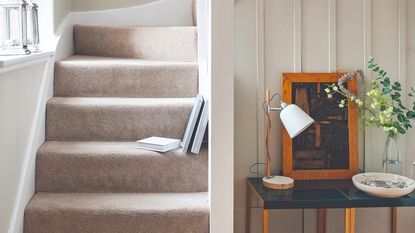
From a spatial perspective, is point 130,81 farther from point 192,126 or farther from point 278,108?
point 278,108

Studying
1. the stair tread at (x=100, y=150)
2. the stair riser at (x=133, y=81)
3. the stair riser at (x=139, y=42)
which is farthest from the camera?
the stair riser at (x=139, y=42)

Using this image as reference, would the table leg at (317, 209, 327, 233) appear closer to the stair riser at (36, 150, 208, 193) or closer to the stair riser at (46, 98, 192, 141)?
the stair riser at (36, 150, 208, 193)

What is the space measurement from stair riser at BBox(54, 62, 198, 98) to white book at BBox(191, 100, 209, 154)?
1.51ft

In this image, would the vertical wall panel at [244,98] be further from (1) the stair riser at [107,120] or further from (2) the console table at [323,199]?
(1) the stair riser at [107,120]

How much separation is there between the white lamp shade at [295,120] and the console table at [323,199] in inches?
11.5

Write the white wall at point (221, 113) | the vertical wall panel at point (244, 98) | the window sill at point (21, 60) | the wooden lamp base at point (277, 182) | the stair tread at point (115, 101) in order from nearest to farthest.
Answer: the window sill at point (21, 60), the white wall at point (221, 113), the wooden lamp base at point (277, 182), the vertical wall panel at point (244, 98), the stair tread at point (115, 101)

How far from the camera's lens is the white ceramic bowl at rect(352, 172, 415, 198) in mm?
2400

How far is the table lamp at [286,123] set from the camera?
7.91 feet

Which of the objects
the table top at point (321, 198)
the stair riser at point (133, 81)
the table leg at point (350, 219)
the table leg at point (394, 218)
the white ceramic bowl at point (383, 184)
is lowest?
the table leg at point (394, 218)

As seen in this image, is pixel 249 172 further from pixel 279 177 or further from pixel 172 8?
pixel 172 8

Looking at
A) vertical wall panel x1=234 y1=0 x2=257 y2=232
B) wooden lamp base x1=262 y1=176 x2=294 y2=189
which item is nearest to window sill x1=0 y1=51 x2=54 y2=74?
vertical wall panel x1=234 y1=0 x2=257 y2=232

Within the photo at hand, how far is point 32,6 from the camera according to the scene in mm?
2850

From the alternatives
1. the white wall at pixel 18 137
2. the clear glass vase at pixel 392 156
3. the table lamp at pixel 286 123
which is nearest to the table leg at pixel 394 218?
the clear glass vase at pixel 392 156

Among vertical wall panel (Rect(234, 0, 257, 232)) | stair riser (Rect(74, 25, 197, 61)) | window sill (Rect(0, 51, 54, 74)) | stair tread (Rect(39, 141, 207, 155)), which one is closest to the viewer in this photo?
window sill (Rect(0, 51, 54, 74))
